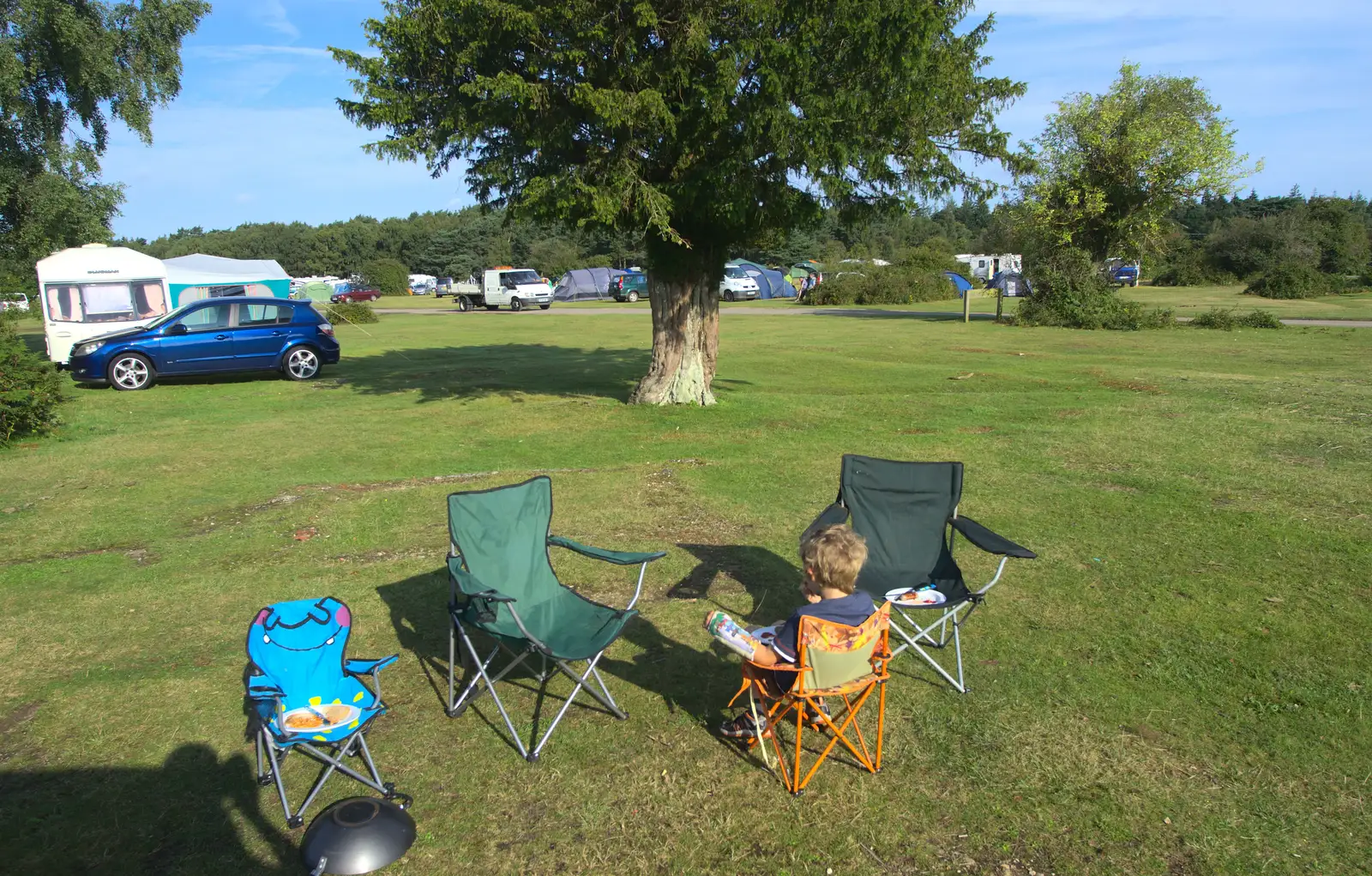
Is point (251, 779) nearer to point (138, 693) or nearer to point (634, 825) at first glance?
point (138, 693)

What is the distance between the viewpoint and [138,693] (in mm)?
4270

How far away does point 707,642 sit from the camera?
15.9 feet

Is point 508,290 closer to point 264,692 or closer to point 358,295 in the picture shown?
point 358,295

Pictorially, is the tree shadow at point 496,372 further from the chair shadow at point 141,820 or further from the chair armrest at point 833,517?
the chair shadow at point 141,820

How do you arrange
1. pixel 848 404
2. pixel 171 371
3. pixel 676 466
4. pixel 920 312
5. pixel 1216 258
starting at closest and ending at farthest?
pixel 676 466 < pixel 848 404 < pixel 171 371 < pixel 920 312 < pixel 1216 258

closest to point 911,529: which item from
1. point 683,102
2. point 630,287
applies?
point 683,102

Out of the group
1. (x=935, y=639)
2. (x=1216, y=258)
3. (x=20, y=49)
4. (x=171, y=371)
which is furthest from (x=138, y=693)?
(x=1216, y=258)

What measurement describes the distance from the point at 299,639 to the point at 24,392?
8879 mm

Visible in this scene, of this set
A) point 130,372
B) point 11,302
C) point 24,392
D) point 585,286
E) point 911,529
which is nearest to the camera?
point 911,529

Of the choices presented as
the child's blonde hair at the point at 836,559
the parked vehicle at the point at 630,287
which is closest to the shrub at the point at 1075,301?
the parked vehicle at the point at 630,287

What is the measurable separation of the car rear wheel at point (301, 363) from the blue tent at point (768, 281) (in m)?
32.0

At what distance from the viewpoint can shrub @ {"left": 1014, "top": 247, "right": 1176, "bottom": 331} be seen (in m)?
26.4

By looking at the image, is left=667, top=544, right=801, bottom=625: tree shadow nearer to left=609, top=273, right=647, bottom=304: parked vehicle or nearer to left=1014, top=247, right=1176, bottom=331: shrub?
left=1014, top=247, right=1176, bottom=331: shrub

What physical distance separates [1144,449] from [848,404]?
4.10 metres
